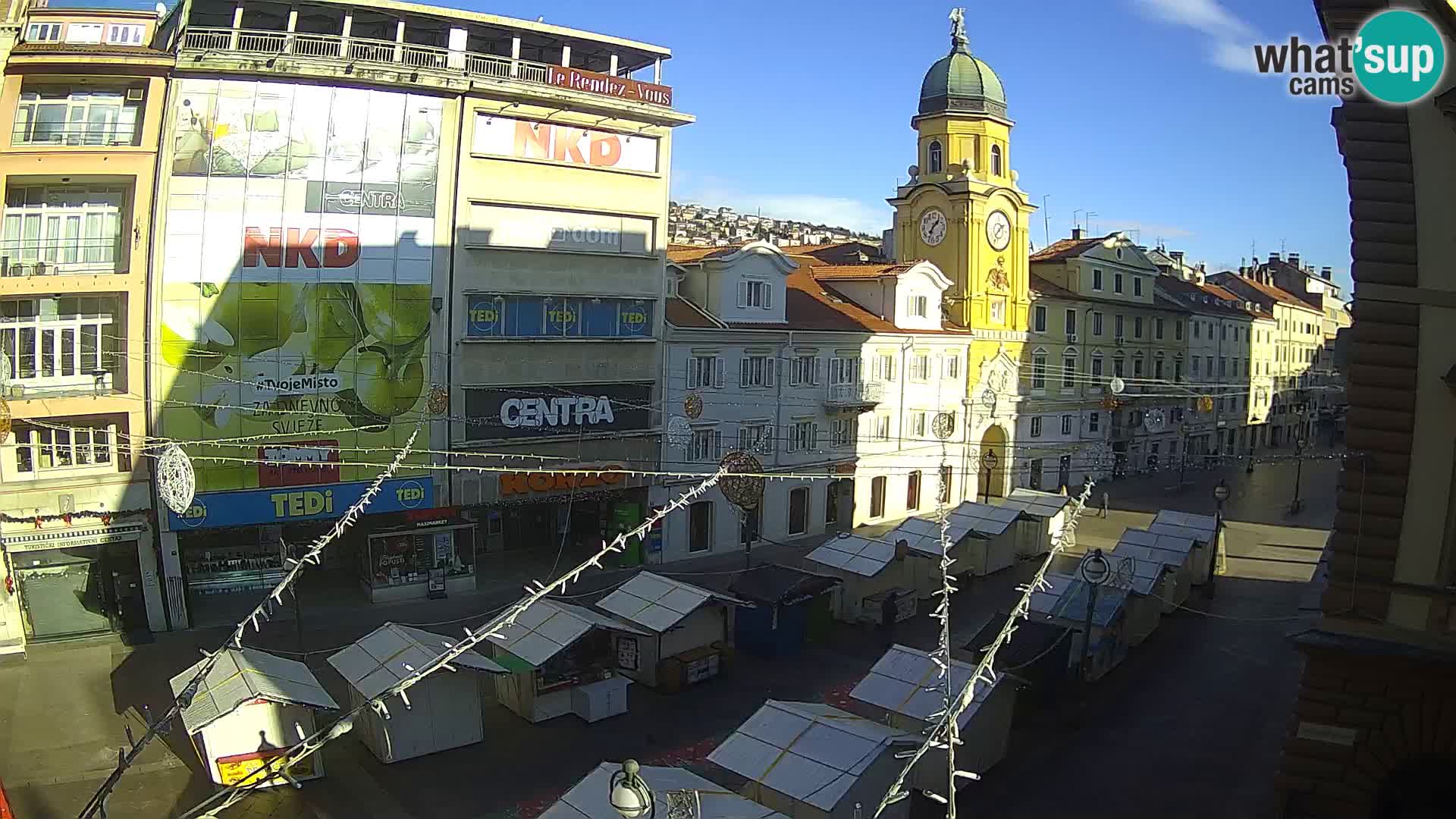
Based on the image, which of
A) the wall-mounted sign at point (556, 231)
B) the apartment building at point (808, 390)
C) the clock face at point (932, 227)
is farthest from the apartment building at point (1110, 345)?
the wall-mounted sign at point (556, 231)

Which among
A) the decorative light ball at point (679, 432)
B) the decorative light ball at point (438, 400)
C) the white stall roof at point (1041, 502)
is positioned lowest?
the white stall roof at point (1041, 502)

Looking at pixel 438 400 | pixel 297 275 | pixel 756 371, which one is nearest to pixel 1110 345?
pixel 756 371

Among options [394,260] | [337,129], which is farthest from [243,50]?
[394,260]

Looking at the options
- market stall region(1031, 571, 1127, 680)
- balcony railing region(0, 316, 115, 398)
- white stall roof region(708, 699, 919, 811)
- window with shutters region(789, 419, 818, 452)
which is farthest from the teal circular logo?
balcony railing region(0, 316, 115, 398)

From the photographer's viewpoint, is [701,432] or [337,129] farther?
[701,432]

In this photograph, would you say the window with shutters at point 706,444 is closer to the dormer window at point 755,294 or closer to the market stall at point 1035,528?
the dormer window at point 755,294

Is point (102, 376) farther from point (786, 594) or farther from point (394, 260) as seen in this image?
point (786, 594)
